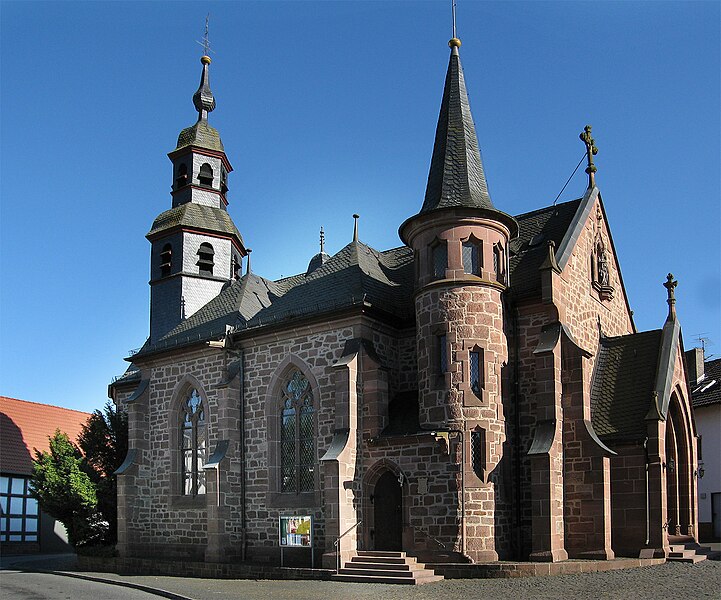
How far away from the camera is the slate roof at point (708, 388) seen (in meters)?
33.1

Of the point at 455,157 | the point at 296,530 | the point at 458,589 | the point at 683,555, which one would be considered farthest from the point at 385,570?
the point at 455,157

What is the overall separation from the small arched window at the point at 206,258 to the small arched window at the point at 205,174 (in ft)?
9.69

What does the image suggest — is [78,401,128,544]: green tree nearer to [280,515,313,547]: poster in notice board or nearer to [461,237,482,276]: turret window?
[280,515,313,547]: poster in notice board

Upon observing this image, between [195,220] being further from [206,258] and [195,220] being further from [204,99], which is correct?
[204,99]

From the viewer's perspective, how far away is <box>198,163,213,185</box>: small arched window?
33062 mm

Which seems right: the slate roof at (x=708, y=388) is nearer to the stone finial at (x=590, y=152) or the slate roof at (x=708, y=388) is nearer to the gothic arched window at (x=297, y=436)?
the stone finial at (x=590, y=152)

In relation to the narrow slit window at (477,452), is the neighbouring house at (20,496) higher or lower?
lower

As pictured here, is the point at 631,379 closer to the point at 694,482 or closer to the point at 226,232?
the point at 694,482

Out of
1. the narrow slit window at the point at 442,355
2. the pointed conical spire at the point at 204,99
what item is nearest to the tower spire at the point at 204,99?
the pointed conical spire at the point at 204,99

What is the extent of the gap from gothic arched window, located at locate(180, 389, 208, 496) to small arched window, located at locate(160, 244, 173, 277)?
7.08m

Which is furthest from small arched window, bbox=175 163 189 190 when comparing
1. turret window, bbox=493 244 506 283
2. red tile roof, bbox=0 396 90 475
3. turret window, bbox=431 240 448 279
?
turret window, bbox=493 244 506 283

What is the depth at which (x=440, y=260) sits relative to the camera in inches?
837

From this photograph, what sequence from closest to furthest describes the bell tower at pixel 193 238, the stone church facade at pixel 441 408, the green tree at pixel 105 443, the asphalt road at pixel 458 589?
the asphalt road at pixel 458 589, the stone church facade at pixel 441 408, the green tree at pixel 105 443, the bell tower at pixel 193 238

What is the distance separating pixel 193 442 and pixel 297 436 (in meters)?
4.87
